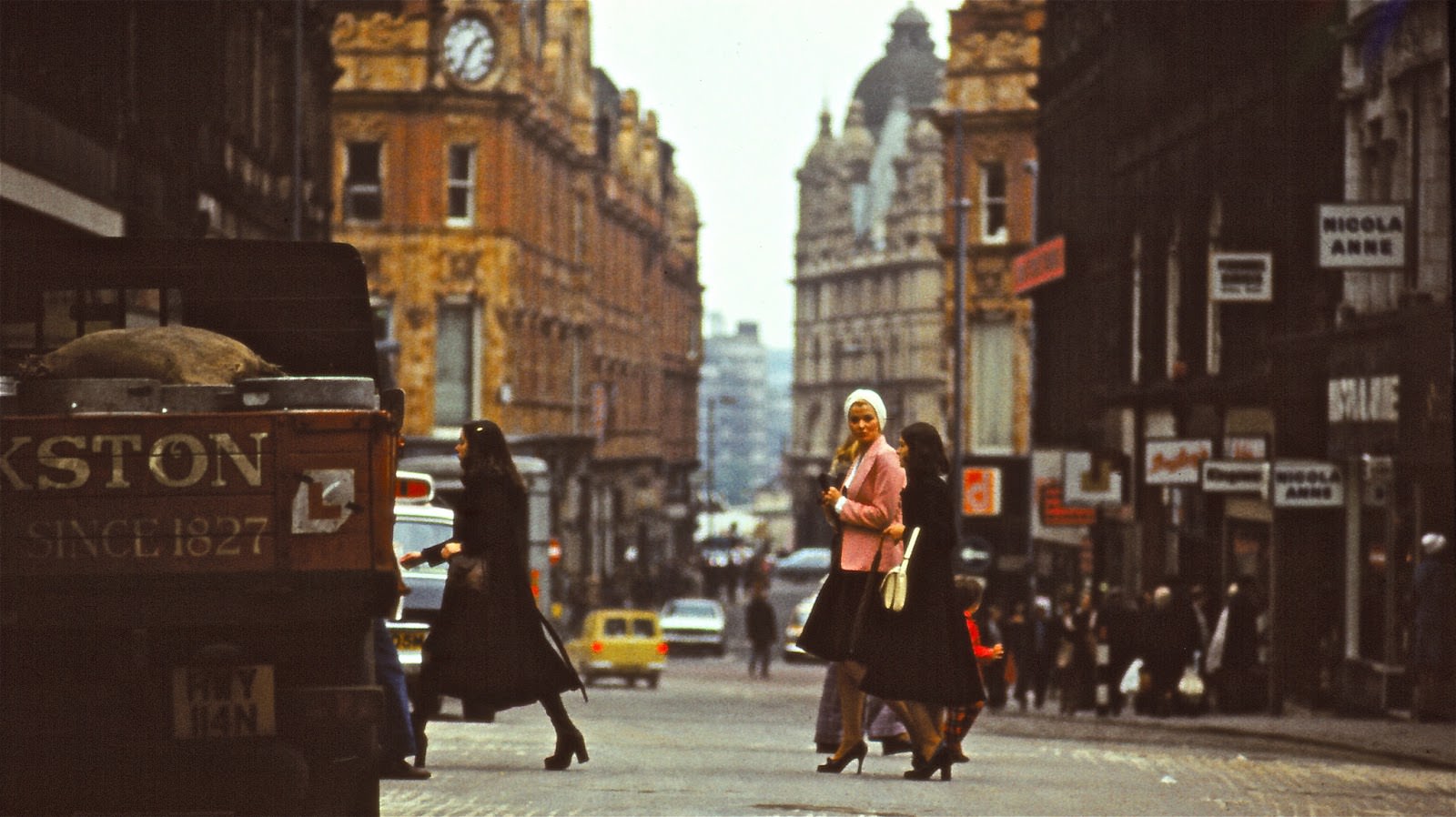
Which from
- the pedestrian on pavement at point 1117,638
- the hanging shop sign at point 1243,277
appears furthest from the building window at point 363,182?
the pedestrian on pavement at point 1117,638

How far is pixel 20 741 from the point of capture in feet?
29.7

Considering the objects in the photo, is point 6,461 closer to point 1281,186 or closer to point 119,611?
point 119,611

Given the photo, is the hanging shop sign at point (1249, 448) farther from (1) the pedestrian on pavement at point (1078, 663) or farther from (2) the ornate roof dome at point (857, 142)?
(2) the ornate roof dome at point (857, 142)

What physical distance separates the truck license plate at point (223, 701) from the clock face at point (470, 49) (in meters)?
53.8

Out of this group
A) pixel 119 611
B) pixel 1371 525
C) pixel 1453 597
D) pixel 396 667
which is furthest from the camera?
pixel 1371 525

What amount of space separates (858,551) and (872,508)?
A: 0.29 meters

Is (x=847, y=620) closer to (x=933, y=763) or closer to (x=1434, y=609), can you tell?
(x=933, y=763)

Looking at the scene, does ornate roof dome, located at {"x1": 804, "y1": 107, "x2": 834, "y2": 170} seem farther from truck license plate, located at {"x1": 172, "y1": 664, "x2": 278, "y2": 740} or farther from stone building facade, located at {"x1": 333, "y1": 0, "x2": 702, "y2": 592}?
truck license plate, located at {"x1": 172, "y1": 664, "x2": 278, "y2": 740}

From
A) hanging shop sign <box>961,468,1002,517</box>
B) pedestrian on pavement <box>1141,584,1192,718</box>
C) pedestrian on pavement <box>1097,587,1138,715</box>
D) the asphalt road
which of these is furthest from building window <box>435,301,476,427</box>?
the asphalt road

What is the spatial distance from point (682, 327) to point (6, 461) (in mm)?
107164

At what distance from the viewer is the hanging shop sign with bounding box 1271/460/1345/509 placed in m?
28.4

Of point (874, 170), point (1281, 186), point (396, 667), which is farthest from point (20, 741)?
point (874, 170)

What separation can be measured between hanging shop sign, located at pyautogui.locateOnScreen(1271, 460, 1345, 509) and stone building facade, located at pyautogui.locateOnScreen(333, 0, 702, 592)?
2487 centimetres

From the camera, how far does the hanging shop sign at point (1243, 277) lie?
32.3 meters
